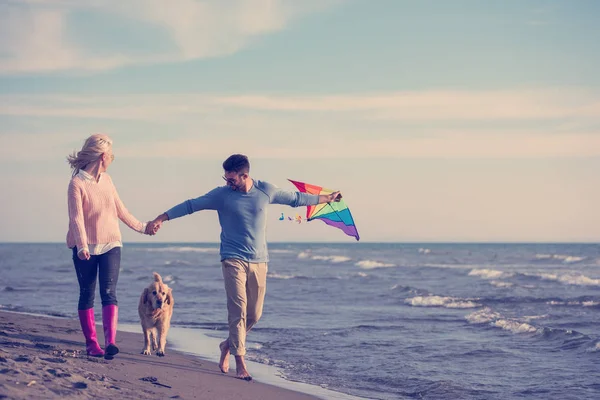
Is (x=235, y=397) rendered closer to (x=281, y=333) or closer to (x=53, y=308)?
(x=281, y=333)

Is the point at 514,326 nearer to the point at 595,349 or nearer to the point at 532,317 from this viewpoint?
the point at 532,317

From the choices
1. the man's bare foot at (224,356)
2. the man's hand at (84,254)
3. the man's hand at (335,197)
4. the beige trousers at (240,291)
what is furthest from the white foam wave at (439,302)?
the man's hand at (84,254)

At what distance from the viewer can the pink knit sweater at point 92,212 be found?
5.89m

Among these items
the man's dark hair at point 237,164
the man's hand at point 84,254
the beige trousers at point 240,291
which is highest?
the man's dark hair at point 237,164

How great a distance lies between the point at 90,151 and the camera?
6.07 meters

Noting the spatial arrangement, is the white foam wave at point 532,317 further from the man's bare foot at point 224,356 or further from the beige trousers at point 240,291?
the beige trousers at point 240,291

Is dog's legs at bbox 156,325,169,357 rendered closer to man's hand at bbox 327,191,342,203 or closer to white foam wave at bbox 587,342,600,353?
man's hand at bbox 327,191,342,203

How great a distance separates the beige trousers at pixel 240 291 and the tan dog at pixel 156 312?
4.31ft

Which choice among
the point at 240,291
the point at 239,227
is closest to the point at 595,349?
the point at 240,291

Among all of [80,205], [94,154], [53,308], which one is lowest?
[53,308]

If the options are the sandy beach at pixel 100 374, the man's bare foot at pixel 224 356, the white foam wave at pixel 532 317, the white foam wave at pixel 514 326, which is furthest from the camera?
the white foam wave at pixel 532 317

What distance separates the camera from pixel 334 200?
668cm

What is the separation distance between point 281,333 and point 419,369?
120 inches

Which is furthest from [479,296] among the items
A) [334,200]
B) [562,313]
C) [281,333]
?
[334,200]
